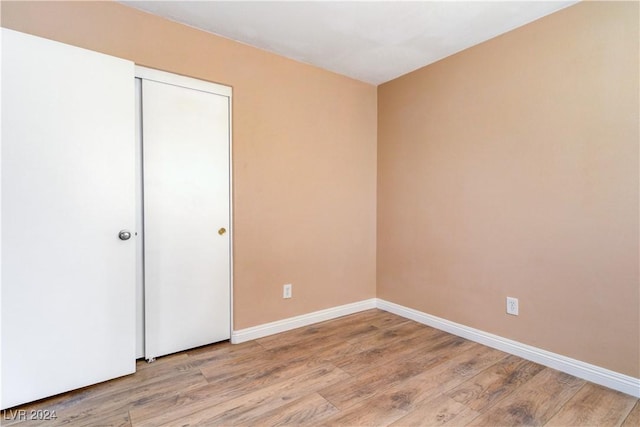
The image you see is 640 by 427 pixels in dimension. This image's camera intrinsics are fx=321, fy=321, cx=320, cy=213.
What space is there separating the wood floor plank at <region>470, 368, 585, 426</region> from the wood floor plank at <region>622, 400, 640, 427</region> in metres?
0.24

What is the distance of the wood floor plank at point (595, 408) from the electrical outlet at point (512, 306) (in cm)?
56

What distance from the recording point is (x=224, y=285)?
2.51m

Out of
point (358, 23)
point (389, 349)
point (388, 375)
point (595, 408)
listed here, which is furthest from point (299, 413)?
point (358, 23)

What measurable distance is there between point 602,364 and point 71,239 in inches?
126

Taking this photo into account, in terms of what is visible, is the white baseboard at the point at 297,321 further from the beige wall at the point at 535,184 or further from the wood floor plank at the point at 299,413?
the wood floor plank at the point at 299,413

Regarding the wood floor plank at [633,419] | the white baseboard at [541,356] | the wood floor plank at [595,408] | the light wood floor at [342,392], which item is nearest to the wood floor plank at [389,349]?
the light wood floor at [342,392]

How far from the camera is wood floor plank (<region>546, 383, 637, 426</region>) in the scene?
5.28ft

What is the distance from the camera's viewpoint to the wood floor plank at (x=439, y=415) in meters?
1.60

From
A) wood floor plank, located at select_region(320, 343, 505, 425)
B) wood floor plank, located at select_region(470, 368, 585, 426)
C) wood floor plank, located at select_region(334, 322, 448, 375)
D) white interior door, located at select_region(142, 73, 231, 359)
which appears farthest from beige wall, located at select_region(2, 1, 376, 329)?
wood floor plank, located at select_region(470, 368, 585, 426)

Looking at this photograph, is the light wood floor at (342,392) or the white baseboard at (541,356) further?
the white baseboard at (541,356)

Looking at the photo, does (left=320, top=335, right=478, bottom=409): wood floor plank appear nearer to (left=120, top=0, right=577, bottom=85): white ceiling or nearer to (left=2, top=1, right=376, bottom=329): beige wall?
(left=2, top=1, right=376, bottom=329): beige wall

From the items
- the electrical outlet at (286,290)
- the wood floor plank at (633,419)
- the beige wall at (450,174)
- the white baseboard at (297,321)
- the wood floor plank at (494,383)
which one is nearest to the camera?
the wood floor plank at (633,419)

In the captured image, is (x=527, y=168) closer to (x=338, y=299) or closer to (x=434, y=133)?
(x=434, y=133)

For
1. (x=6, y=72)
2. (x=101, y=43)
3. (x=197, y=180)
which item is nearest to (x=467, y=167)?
(x=197, y=180)
